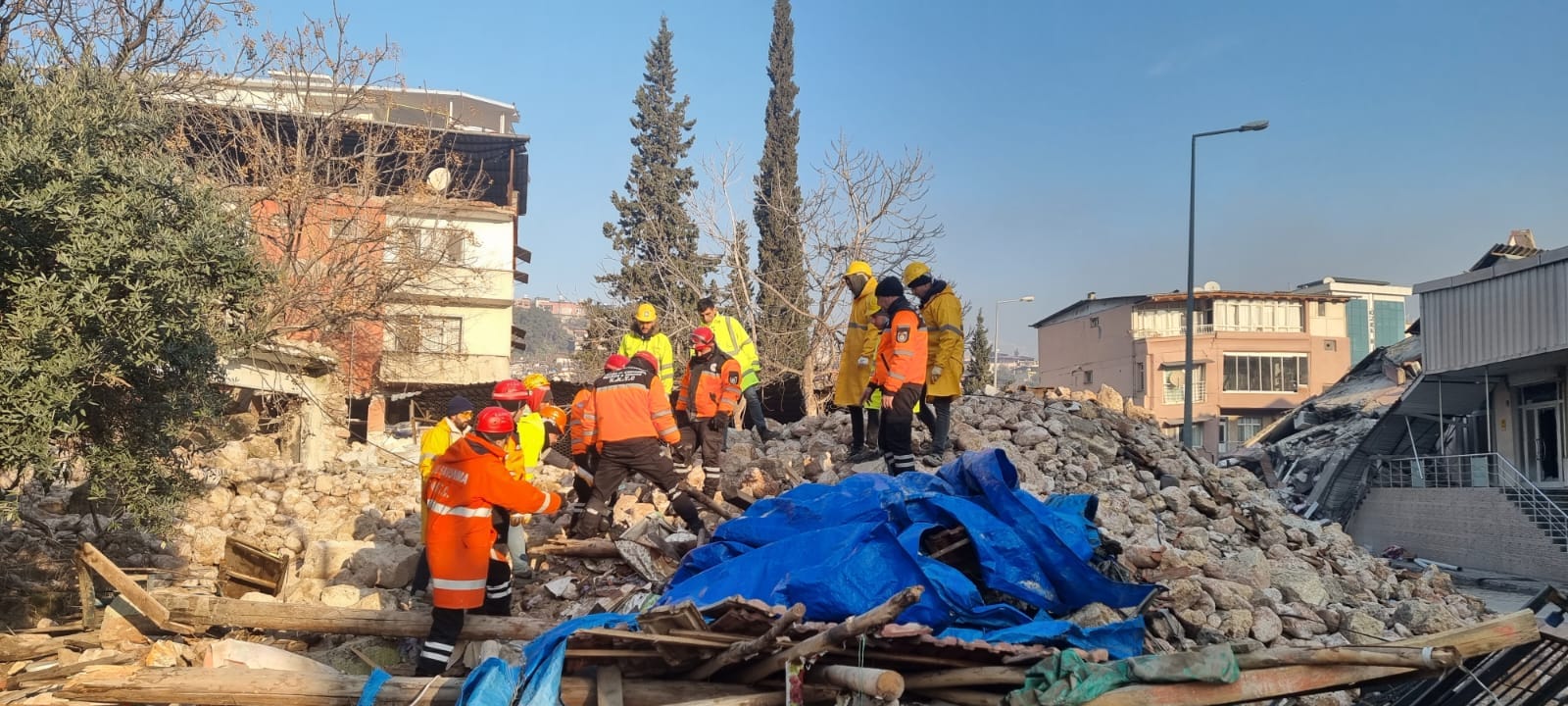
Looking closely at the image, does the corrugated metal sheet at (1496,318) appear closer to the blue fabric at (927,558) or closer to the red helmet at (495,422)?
the blue fabric at (927,558)

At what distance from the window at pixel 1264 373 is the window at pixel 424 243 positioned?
108 ft

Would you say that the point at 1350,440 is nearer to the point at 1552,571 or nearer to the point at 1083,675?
the point at 1552,571

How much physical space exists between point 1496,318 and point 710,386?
834 inches

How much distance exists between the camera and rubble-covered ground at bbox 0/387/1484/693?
766cm

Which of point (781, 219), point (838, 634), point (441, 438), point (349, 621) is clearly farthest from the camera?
point (781, 219)

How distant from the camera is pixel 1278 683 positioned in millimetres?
4320

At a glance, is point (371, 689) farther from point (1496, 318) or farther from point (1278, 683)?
point (1496, 318)

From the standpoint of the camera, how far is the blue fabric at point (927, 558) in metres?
5.31

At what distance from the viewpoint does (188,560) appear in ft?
34.1

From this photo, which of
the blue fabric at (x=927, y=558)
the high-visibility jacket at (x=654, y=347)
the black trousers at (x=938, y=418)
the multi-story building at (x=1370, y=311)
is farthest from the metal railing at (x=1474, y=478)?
the multi-story building at (x=1370, y=311)

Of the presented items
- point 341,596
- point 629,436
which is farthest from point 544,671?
point 341,596

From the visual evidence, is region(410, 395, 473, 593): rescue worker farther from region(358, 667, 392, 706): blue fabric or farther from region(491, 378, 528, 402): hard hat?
region(358, 667, 392, 706): blue fabric

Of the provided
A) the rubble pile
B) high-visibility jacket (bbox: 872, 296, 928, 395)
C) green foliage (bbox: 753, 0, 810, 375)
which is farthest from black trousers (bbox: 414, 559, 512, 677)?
green foliage (bbox: 753, 0, 810, 375)

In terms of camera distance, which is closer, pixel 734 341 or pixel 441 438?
pixel 441 438
